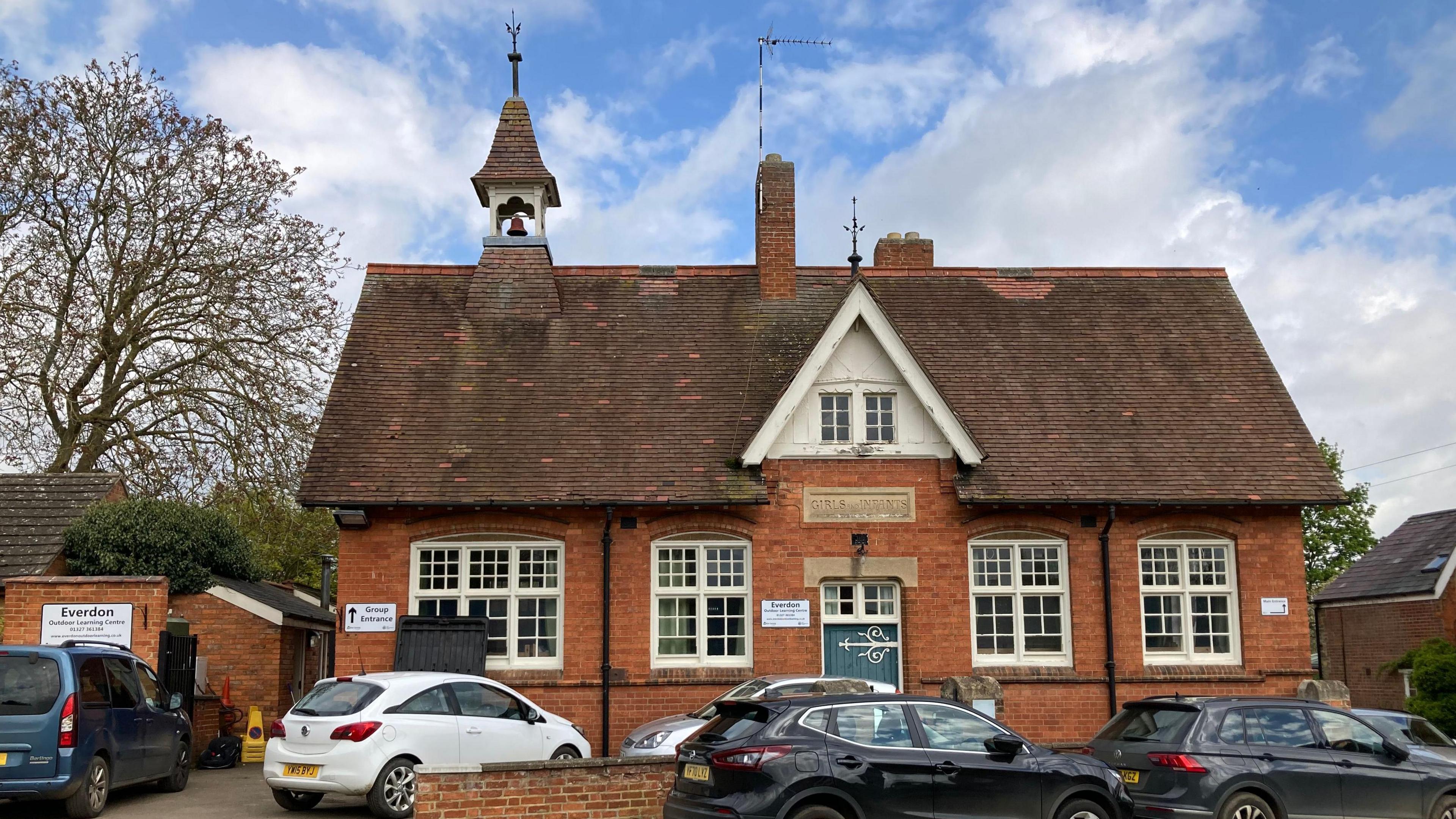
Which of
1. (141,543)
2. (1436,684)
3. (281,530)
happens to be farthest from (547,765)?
(1436,684)

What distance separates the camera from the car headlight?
1475 centimetres

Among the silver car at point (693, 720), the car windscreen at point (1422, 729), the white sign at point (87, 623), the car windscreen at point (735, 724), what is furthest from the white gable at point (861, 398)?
the white sign at point (87, 623)

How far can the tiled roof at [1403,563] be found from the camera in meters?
30.4

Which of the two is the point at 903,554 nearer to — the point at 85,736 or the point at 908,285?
the point at 908,285

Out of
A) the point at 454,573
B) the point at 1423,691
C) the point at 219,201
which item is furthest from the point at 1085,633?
the point at 219,201

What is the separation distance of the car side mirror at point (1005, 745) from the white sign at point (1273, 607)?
32.9ft

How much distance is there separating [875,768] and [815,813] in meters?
0.65

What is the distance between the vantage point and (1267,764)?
12.1 metres

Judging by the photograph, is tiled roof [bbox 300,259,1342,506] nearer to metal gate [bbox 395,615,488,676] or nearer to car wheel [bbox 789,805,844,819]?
metal gate [bbox 395,615,488,676]

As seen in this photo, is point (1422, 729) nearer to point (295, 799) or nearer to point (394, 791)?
point (394, 791)

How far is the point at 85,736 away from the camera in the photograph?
12.8m

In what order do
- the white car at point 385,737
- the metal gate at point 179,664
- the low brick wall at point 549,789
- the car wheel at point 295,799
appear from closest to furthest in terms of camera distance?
1. the low brick wall at point 549,789
2. the white car at point 385,737
3. the car wheel at point 295,799
4. the metal gate at point 179,664

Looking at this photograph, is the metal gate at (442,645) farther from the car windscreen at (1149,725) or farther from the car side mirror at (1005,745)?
the car side mirror at (1005,745)

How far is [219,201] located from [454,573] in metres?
11.9
